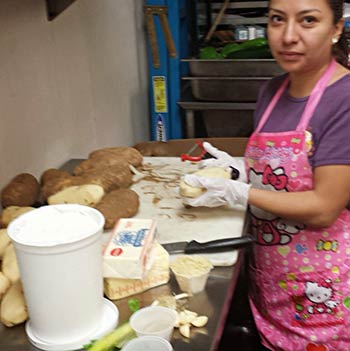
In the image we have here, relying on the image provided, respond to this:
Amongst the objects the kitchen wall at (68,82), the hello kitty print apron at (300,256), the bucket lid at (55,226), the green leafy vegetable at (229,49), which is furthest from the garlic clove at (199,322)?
the green leafy vegetable at (229,49)

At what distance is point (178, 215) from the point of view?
1284 millimetres

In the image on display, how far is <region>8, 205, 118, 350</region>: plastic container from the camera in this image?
2.53ft

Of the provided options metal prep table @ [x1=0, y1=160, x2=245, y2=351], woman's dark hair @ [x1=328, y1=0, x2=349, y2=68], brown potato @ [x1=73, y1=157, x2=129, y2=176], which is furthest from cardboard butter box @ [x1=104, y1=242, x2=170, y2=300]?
woman's dark hair @ [x1=328, y1=0, x2=349, y2=68]

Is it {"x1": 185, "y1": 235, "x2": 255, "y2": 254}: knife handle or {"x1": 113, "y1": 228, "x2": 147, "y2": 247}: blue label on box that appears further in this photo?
{"x1": 185, "y1": 235, "x2": 255, "y2": 254}: knife handle

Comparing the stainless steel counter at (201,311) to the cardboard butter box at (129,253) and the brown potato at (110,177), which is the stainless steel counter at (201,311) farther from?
the brown potato at (110,177)

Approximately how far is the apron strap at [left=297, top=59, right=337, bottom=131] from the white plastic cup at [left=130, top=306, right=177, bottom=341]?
0.56 metres

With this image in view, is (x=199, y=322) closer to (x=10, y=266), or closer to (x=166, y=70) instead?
(x=10, y=266)

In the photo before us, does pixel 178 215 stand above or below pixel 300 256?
above

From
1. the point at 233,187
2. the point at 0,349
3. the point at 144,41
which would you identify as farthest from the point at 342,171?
the point at 144,41

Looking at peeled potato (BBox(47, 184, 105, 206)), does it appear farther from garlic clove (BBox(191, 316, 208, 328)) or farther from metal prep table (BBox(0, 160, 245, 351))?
garlic clove (BBox(191, 316, 208, 328))

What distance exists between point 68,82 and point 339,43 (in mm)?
851

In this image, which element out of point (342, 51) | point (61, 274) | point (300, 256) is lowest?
point (300, 256)

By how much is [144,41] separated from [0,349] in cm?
172

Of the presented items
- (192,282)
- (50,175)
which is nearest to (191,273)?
(192,282)
